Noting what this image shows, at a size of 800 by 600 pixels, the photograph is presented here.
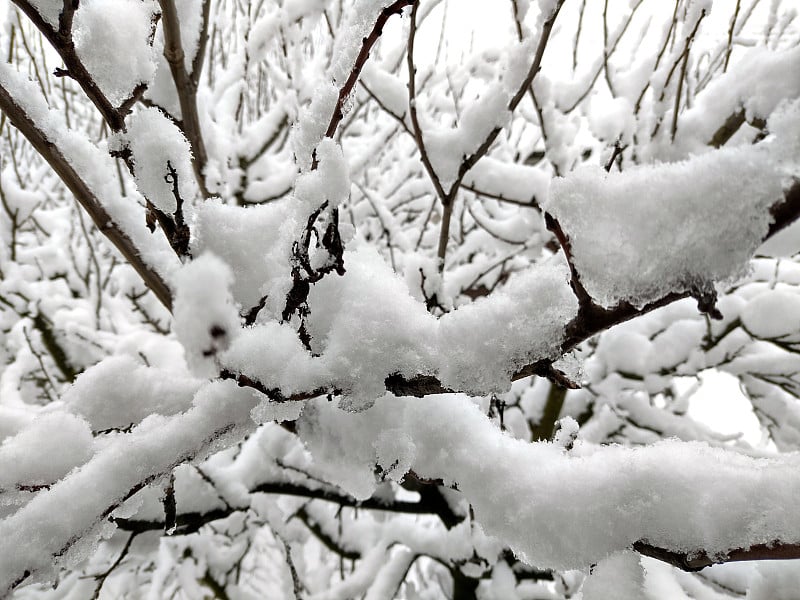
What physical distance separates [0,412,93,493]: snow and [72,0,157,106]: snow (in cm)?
54

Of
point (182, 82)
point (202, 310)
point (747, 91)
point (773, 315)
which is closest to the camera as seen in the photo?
point (202, 310)

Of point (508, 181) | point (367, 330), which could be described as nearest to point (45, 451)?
point (367, 330)

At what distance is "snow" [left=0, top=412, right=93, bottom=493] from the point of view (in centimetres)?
70

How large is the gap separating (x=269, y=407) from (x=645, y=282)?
1.59ft

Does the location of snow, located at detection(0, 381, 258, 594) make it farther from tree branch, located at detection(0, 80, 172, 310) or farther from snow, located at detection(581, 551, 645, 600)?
snow, located at detection(581, 551, 645, 600)

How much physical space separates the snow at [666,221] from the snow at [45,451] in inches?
31.6

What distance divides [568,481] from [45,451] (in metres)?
0.80

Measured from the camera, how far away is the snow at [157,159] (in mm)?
678

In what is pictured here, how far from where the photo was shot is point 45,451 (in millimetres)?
726

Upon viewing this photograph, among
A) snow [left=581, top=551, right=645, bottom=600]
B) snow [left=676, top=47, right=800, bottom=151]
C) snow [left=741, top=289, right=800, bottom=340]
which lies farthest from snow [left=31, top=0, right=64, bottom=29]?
snow [left=741, top=289, right=800, bottom=340]

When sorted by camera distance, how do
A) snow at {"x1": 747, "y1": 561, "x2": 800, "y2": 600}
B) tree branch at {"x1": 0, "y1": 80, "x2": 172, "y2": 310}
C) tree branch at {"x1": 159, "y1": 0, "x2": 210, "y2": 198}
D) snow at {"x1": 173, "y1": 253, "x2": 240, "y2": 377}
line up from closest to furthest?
snow at {"x1": 173, "y1": 253, "x2": 240, "y2": 377} < snow at {"x1": 747, "y1": 561, "x2": 800, "y2": 600} < tree branch at {"x1": 0, "y1": 80, "x2": 172, "y2": 310} < tree branch at {"x1": 159, "y1": 0, "x2": 210, "y2": 198}

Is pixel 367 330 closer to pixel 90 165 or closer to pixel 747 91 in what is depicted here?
pixel 90 165

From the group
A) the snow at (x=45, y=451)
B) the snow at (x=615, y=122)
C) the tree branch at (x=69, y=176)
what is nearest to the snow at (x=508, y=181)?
the snow at (x=615, y=122)

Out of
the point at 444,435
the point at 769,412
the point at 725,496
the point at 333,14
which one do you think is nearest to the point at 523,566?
the point at 769,412
